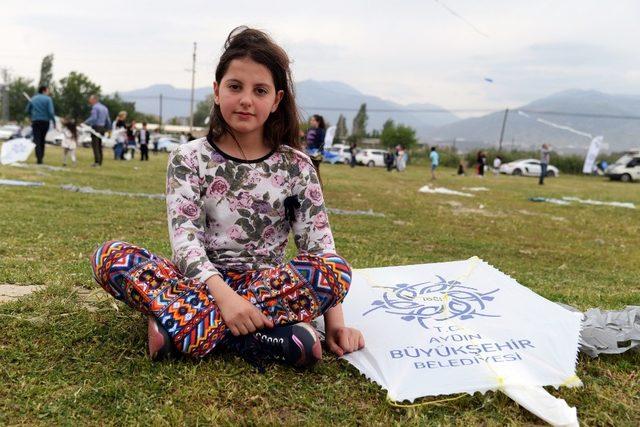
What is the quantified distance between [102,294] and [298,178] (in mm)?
1329

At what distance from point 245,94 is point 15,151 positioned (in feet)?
39.9

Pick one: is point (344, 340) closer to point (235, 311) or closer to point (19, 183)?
point (235, 311)

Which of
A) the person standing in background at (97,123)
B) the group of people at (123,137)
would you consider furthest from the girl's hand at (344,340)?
the group of people at (123,137)

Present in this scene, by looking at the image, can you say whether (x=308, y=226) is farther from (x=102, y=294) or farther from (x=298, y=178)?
(x=102, y=294)

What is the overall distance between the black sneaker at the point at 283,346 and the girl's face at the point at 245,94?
0.85 m

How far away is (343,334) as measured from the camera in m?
2.27

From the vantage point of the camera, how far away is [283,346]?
209cm

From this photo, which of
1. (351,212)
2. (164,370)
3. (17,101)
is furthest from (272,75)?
(17,101)

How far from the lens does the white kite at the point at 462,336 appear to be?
6.47 feet

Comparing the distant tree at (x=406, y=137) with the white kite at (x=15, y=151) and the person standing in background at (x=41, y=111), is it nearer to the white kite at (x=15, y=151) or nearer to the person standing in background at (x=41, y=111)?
the white kite at (x=15, y=151)

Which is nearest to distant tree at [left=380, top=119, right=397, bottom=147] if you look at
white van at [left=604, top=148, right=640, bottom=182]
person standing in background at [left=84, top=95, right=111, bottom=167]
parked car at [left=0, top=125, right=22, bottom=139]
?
white van at [left=604, top=148, right=640, bottom=182]

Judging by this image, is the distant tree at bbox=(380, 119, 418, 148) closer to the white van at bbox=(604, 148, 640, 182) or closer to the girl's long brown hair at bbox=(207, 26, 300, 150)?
the white van at bbox=(604, 148, 640, 182)

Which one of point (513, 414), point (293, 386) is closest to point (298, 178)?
point (293, 386)

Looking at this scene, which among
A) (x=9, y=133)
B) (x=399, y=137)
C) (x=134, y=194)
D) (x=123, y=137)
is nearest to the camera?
(x=134, y=194)
